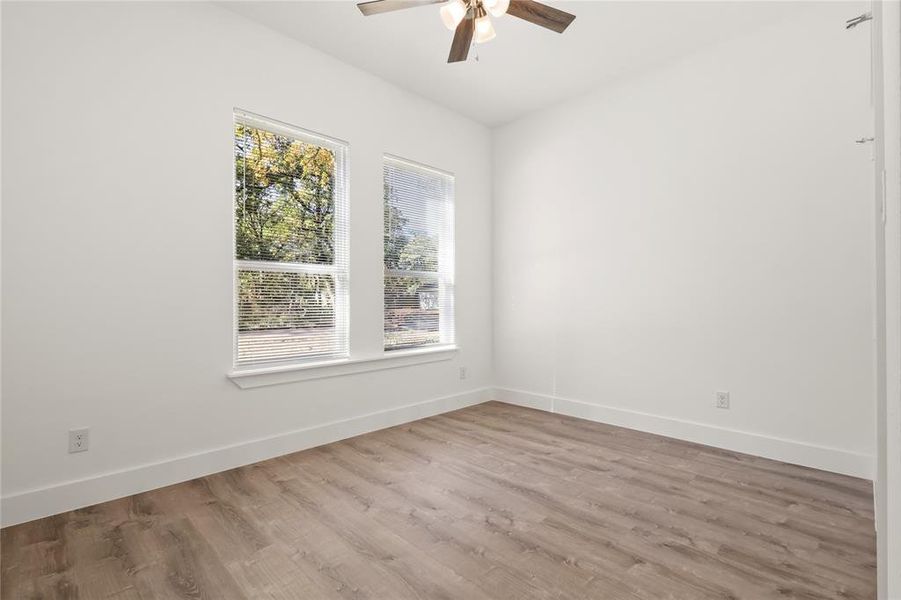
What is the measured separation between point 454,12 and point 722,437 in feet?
10.4

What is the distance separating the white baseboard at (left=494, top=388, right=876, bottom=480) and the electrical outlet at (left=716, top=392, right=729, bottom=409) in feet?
0.52

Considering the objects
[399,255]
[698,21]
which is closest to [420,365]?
[399,255]

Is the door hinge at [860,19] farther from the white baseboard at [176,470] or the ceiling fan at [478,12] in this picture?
the white baseboard at [176,470]

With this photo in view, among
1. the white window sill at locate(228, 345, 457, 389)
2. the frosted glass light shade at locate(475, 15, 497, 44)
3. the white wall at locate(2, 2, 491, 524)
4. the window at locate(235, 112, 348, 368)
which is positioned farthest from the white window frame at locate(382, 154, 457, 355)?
the frosted glass light shade at locate(475, 15, 497, 44)

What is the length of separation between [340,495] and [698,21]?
3.68 meters

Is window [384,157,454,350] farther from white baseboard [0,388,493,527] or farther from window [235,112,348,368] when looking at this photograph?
white baseboard [0,388,493,527]

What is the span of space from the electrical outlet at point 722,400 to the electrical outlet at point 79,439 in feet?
12.6

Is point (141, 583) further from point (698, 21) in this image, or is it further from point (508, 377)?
point (698, 21)

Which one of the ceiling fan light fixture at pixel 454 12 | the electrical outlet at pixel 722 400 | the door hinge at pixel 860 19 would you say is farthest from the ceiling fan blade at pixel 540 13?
the electrical outlet at pixel 722 400

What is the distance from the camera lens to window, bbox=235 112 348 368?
2906 millimetres

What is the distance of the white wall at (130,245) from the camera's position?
2141 mm

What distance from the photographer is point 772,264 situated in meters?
2.91

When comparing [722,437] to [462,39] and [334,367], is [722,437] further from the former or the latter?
[462,39]

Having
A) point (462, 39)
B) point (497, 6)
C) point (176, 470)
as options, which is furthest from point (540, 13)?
point (176, 470)
